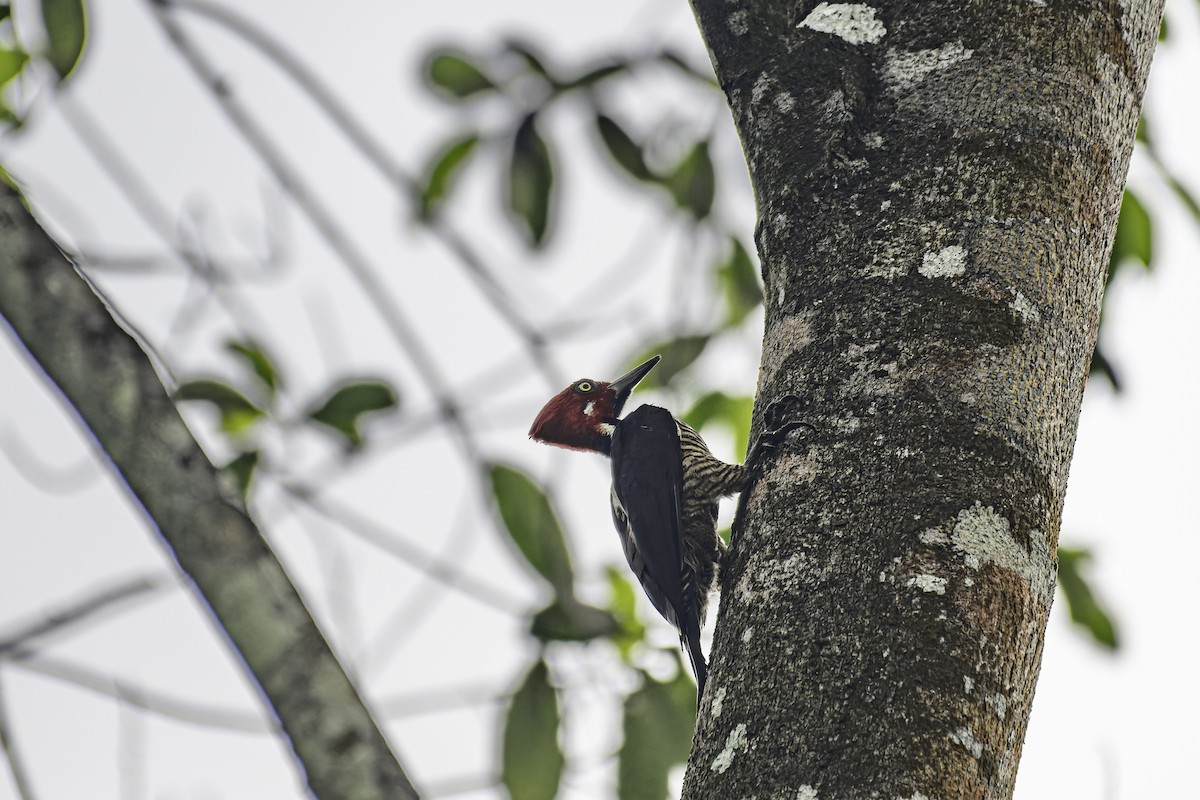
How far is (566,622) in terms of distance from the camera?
1916 mm

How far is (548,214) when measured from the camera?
2.50m

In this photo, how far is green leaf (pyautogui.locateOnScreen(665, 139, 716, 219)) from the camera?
2.77 metres

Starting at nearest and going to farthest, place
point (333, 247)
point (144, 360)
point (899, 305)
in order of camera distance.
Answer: point (144, 360), point (899, 305), point (333, 247)

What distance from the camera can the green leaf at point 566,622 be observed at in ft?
6.25

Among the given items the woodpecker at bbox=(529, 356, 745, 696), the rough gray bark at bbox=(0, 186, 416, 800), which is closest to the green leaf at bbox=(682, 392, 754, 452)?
the woodpecker at bbox=(529, 356, 745, 696)

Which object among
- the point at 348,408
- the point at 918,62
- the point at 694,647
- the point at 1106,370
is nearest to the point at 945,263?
the point at 918,62

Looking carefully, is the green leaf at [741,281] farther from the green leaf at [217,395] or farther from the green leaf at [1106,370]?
the green leaf at [217,395]

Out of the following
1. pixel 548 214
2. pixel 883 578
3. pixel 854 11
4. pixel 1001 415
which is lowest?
pixel 883 578

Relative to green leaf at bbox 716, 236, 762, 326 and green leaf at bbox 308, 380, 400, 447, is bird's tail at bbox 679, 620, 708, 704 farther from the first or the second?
green leaf at bbox 308, 380, 400, 447

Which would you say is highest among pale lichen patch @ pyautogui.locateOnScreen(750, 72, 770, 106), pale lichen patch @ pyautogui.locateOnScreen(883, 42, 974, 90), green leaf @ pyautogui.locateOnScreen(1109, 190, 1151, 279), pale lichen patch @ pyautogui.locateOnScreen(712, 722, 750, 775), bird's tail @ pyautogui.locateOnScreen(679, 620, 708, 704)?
green leaf @ pyautogui.locateOnScreen(1109, 190, 1151, 279)

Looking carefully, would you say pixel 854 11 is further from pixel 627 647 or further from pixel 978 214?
pixel 627 647

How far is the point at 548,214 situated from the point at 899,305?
1.30 meters

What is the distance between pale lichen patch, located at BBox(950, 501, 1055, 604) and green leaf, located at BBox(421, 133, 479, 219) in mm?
1639

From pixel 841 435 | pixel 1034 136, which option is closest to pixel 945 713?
pixel 841 435
